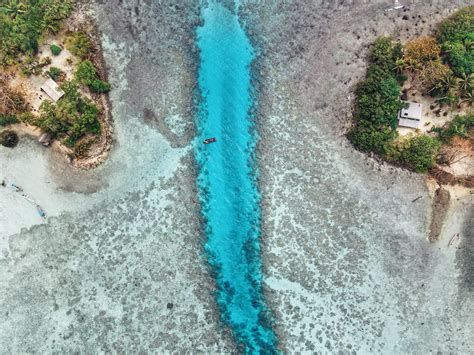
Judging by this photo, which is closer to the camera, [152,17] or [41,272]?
[41,272]

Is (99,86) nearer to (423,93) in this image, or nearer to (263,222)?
(263,222)

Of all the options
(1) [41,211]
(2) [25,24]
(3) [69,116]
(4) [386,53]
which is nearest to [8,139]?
(3) [69,116]

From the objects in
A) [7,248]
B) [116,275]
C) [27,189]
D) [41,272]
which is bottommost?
[116,275]

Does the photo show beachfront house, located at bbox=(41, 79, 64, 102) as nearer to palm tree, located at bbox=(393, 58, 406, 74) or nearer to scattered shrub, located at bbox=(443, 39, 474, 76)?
palm tree, located at bbox=(393, 58, 406, 74)

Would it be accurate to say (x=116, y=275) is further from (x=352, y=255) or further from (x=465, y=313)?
(x=465, y=313)

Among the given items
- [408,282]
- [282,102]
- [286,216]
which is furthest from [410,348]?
[282,102]

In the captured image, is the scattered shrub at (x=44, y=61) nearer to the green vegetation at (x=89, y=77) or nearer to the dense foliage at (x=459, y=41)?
the green vegetation at (x=89, y=77)

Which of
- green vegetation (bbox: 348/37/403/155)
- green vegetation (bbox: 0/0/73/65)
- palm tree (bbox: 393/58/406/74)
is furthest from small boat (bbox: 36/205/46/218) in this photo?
palm tree (bbox: 393/58/406/74)
